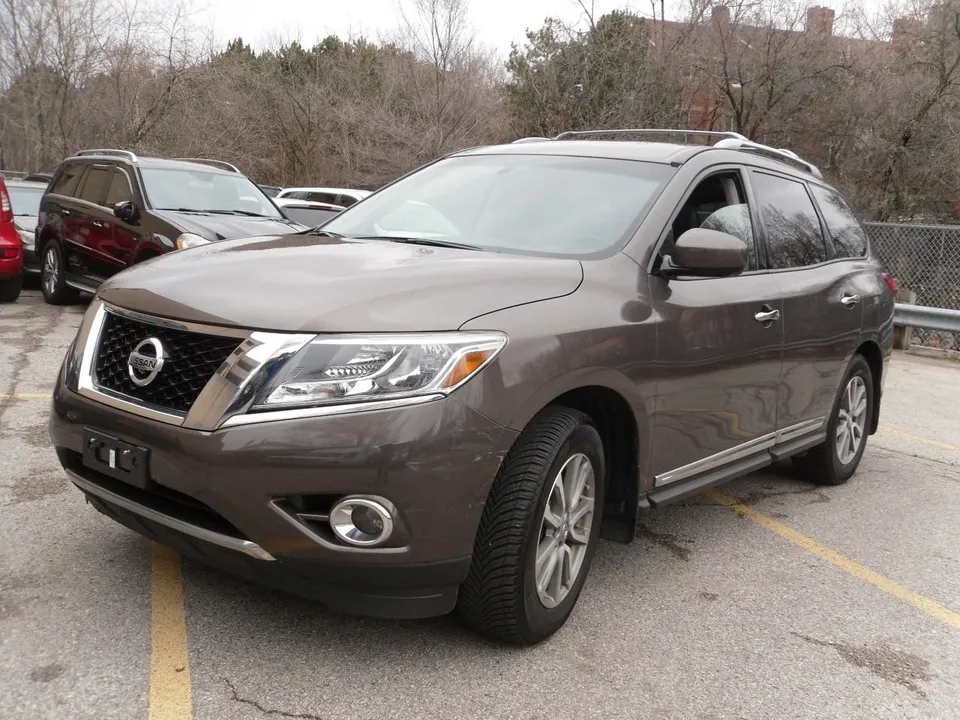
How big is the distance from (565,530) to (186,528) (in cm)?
125

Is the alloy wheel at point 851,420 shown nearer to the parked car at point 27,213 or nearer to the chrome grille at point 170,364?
the chrome grille at point 170,364

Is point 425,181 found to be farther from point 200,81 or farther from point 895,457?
point 200,81

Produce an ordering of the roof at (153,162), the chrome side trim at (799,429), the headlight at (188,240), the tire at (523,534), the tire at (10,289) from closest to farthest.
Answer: the tire at (523,534) < the chrome side trim at (799,429) < the headlight at (188,240) < the roof at (153,162) < the tire at (10,289)

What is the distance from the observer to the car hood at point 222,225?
8.48 meters

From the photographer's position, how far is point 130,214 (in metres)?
8.97

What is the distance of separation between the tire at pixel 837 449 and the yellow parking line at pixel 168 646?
3575mm

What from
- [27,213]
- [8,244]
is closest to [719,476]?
[8,244]

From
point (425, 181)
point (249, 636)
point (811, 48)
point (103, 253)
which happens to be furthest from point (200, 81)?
point (249, 636)

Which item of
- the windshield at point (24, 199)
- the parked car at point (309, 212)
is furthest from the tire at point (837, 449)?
the windshield at point (24, 199)

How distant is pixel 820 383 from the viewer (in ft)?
15.8

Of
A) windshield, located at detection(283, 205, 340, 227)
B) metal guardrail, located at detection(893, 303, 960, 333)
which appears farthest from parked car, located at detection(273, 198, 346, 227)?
metal guardrail, located at detection(893, 303, 960, 333)

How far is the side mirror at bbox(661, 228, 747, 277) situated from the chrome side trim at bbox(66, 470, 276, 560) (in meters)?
1.85

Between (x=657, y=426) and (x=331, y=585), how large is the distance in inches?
56.4

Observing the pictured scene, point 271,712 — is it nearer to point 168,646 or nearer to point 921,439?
point 168,646
